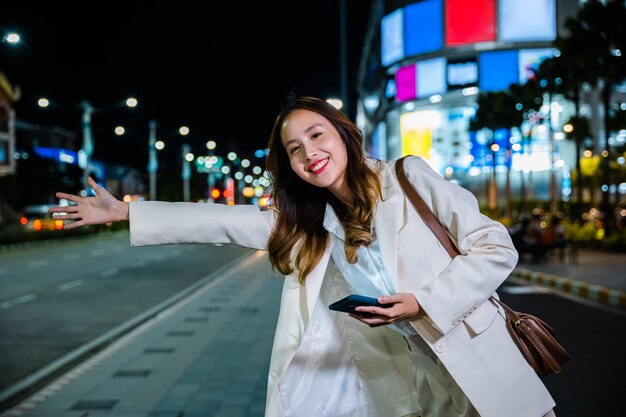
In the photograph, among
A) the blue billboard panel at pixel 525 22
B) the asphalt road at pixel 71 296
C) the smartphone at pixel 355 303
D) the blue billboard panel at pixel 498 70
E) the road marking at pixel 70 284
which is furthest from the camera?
the blue billboard panel at pixel 525 22

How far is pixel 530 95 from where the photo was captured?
4109cm

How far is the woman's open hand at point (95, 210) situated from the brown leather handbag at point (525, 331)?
102 centimetres

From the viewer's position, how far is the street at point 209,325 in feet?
21.5

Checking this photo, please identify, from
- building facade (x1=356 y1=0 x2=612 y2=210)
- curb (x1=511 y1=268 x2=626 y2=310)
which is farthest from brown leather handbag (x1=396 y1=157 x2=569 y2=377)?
building facade (x1=356 y1=0 x2=612 y2=210)

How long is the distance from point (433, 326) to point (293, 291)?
0.51 metres

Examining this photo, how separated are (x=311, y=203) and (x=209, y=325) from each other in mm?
8071

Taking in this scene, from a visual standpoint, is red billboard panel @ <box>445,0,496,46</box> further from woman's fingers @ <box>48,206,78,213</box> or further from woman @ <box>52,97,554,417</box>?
woman's fingers @ <box>48,206,78,213</box>

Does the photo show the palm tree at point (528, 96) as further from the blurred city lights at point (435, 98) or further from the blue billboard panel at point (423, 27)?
the blue billboard panel at point (423, 27)

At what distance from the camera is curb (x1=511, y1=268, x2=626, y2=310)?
42.4ft

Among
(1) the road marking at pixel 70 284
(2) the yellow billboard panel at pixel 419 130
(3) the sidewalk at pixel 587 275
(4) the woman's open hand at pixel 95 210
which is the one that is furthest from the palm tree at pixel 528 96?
(4) the woman's open hand at pixel 95 210

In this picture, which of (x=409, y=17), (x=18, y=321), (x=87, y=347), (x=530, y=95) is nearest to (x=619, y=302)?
(x=87, y=347)

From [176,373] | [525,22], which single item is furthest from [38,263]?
[525,22]

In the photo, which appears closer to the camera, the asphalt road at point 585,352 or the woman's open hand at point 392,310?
the woman's open hand at point 392,310

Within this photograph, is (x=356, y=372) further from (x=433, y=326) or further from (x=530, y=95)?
(x=530, y=95)
